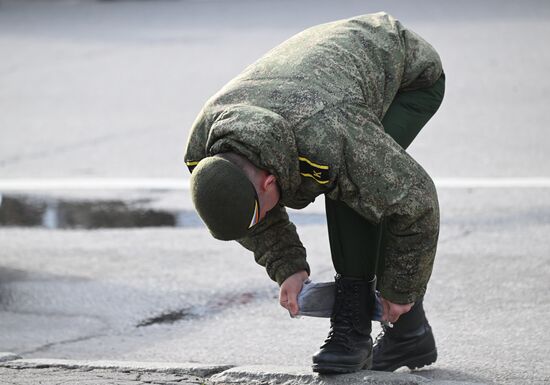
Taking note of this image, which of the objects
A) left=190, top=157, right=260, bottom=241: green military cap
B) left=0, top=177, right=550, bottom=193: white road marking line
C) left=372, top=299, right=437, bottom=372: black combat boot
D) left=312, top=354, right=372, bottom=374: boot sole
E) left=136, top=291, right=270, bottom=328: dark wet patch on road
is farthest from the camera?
left=0, top=177, right=550, bottom=193: white road marking line

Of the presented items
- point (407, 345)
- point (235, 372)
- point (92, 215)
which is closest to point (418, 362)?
point (407, 345)

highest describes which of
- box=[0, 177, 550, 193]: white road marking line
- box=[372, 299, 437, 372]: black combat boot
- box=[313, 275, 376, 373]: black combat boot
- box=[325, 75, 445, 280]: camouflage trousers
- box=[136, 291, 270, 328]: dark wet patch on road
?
box=[325, 75, 445, 280]: camouflage trousers

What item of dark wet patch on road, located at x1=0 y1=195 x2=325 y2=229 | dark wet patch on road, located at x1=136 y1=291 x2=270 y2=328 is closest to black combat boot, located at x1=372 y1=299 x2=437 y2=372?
dark wet patch on road, located at x1=136 y1=291 x2=270 y2=328

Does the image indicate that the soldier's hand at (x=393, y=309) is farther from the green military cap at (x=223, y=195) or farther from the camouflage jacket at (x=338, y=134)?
the green military cap at (x=223, y=195)

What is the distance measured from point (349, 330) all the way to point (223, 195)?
820 mm

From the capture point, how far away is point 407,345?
416 cm

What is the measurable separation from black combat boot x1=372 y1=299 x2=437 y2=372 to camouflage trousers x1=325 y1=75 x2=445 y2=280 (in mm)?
313

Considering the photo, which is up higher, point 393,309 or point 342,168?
point 342,168

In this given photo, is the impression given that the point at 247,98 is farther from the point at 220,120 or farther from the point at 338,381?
the point at 338,381

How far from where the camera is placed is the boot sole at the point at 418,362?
4.19 metres

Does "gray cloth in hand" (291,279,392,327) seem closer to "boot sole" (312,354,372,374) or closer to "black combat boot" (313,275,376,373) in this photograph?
"black combat boot" (313,275,376,373)

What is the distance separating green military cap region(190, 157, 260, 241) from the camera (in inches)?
134

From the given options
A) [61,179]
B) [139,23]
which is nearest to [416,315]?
[61,179]

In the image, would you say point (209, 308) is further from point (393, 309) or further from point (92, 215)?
point (92, 215)
